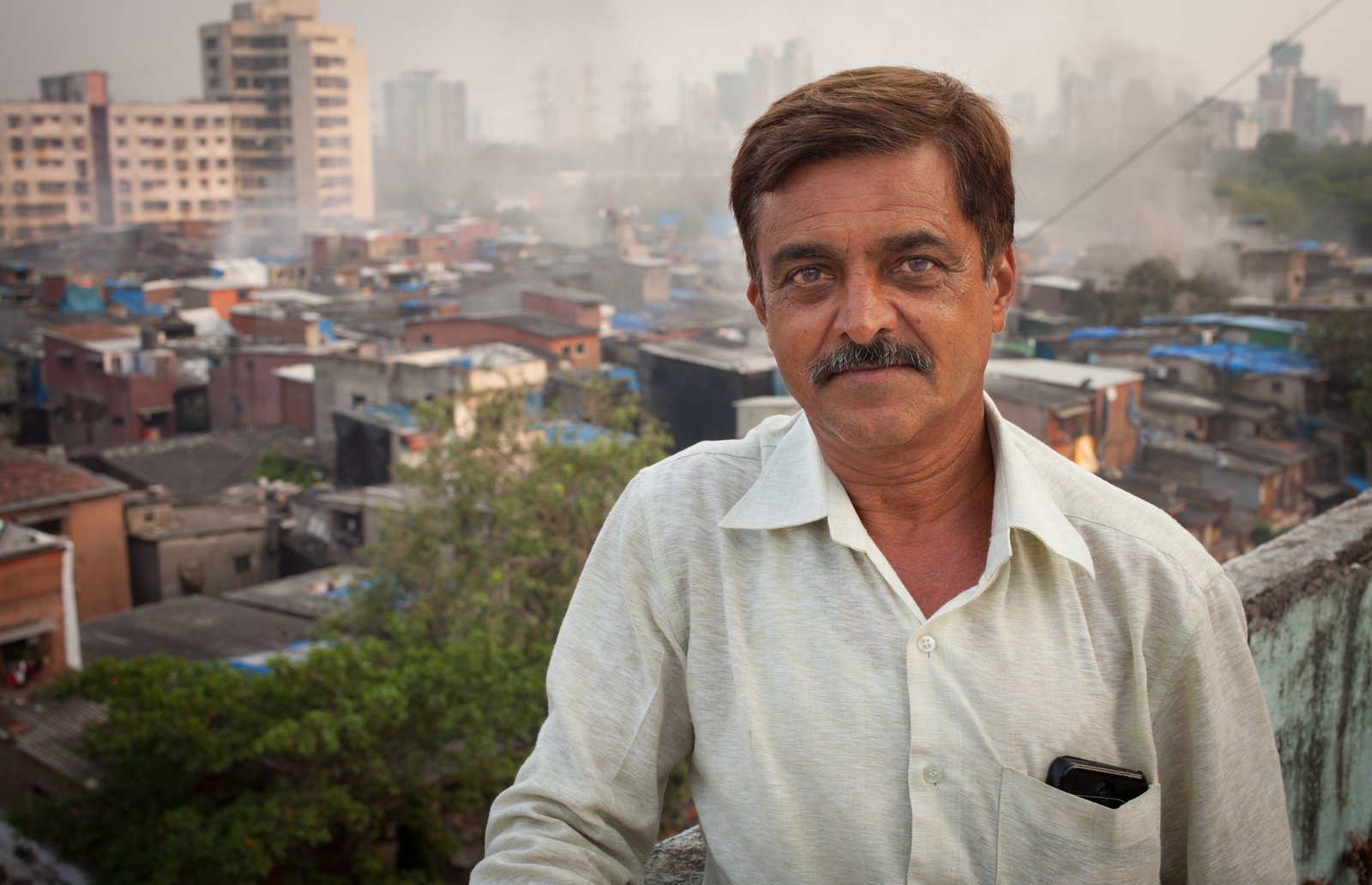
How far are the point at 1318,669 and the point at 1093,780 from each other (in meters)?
0.97

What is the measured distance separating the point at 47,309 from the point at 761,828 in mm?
30721

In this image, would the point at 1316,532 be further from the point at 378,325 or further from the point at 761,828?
the point at 378,325

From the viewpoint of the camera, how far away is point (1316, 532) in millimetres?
1911

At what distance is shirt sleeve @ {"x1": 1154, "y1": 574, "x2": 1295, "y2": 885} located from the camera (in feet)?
3.40

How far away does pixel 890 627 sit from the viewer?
102cm

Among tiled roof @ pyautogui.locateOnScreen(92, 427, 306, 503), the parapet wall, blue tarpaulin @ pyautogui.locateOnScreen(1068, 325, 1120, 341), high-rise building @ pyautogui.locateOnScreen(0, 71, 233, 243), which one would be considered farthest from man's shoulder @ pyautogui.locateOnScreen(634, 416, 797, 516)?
high-rise building @ pyautogui.locateOnScreen(0, 71, 233, 243)

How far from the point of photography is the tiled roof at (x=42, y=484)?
12.9 metres

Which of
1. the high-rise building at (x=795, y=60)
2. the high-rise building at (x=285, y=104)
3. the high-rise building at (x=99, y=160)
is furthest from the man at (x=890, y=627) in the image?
the high-rise building at (x=795, y=60)

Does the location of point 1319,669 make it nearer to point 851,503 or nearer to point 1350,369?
point 851,503

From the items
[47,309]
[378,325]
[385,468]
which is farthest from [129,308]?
[385,468]

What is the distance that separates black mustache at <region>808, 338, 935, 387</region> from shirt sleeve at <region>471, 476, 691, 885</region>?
243mm

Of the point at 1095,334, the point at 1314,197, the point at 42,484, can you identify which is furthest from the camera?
the point at 1314,197

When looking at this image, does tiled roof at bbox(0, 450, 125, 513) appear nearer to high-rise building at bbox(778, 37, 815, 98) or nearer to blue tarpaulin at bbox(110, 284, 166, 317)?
blue tarpaulin at bbox(110, 284, 166, 317)

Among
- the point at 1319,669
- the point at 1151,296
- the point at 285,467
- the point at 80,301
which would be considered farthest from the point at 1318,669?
the point at 80,301
